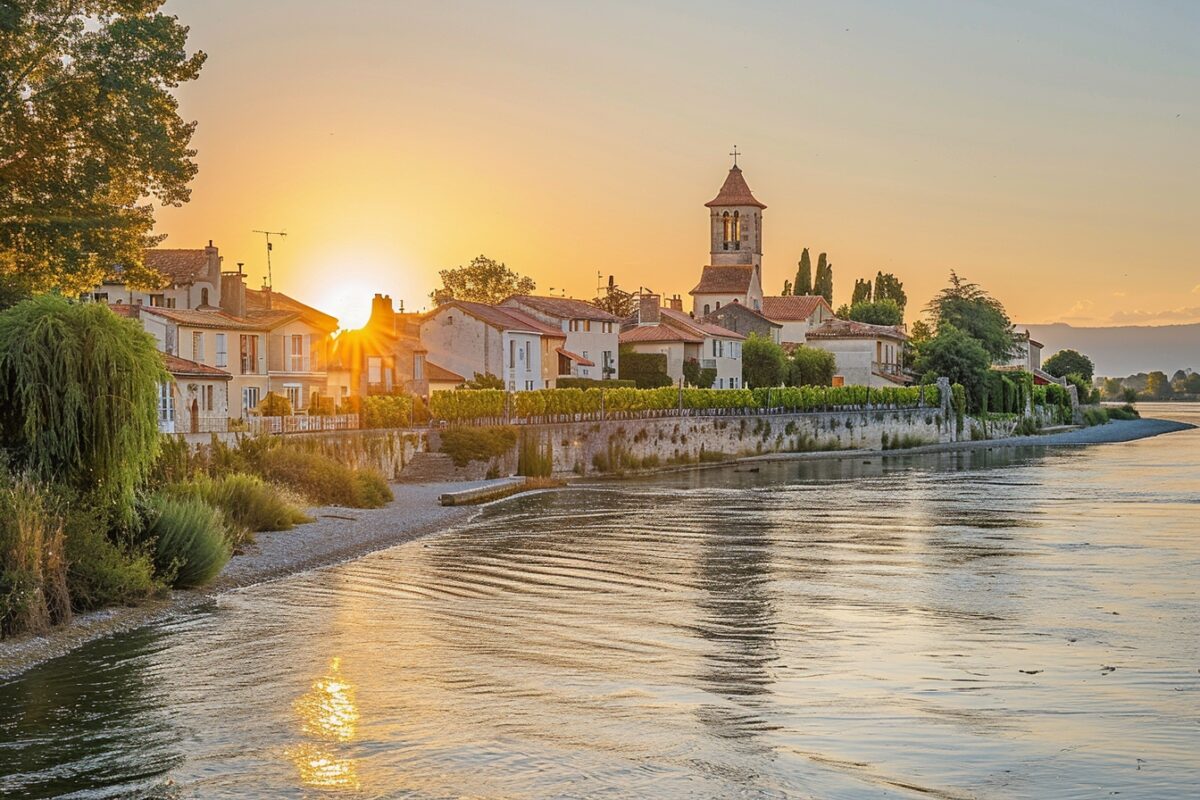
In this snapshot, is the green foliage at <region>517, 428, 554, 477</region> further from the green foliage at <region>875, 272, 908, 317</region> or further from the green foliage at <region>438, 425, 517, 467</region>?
the green foliage at <region>875, 272, 908, 317</region>

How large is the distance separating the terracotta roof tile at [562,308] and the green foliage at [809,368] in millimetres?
22483

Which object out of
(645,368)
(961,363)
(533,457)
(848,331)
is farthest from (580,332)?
(533,457)

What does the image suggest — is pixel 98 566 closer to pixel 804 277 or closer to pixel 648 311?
pixel 648 311

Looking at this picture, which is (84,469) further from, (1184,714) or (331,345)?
(331,345)

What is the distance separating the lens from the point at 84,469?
936 inches

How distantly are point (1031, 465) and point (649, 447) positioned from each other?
20695mm

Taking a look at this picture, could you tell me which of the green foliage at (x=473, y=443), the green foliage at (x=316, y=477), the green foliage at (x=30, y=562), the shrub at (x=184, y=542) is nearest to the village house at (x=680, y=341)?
the green foliage at (x=473, y=443)

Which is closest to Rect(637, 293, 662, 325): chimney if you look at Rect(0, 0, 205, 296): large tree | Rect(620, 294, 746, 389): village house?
Rect(620, 294, 746, 389): village house

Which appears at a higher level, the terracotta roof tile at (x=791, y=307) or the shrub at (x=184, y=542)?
the terracotta roof tile at (x=791, y=307)

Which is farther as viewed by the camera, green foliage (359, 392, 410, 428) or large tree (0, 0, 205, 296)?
green foliage (359, 392, 410, 428)

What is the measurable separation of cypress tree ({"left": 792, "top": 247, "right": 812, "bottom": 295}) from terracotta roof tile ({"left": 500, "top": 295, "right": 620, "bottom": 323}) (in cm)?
6991

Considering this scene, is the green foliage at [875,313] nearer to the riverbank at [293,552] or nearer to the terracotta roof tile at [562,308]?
the terracotta roof tile at [562,308]

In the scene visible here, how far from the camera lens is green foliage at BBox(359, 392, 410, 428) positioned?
57750 millimetres

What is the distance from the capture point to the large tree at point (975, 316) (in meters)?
151
